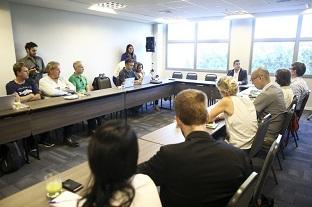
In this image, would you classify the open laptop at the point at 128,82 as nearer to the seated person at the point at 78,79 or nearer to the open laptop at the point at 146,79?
the open laptop at the point at 146,79

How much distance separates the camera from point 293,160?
3453mm

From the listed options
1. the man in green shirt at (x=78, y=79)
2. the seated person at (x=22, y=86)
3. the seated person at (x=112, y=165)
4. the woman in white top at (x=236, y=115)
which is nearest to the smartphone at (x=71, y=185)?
the seated person at (x=112, y=165)

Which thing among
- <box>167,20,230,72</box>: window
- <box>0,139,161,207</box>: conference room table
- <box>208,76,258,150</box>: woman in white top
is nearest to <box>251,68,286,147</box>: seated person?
<box>208,76,258,150</box>: woman in white top

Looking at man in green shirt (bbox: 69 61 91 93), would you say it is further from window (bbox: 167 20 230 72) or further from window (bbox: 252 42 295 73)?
window (bbox: 252 42 295 73)

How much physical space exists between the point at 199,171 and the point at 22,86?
11.5 ft

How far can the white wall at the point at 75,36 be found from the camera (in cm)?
526

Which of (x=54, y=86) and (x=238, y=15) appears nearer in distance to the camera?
(x=54, y=86)

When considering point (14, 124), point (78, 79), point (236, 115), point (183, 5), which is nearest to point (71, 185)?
point (236, 115)

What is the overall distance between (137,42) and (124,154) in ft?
25.5

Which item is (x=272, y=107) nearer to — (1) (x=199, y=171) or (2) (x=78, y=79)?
(1) (x=199, y=171)

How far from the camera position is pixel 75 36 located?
6309 mm

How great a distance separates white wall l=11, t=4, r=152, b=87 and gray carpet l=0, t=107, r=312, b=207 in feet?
8.34

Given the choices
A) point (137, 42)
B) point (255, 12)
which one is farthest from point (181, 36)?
point (255, 12)

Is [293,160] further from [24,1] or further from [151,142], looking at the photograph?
[24,1]
